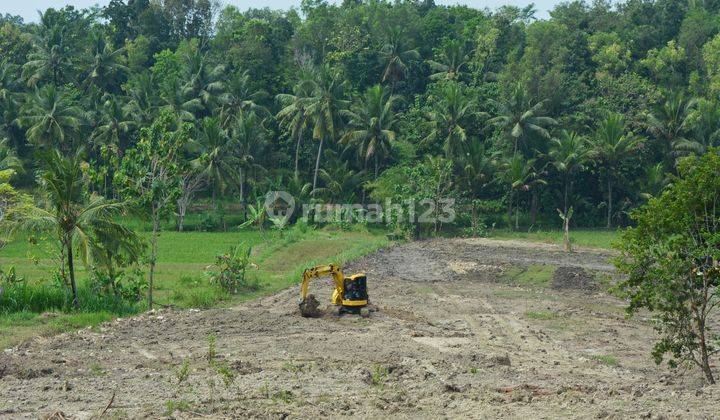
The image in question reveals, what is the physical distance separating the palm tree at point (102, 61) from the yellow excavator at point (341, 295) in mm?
38149

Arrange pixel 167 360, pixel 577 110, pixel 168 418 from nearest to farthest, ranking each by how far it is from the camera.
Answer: pixel 168 418 → pixel 167 360 → pixel 577 110

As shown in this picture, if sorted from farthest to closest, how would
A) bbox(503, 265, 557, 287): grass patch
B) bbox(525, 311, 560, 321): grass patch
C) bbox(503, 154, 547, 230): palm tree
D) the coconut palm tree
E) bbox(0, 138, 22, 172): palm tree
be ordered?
the coconut palm tree, bbox(503, 154, 547, 230): palm tree, bbox(0, 138, 22, 172): palm tree, bbox(503, 265, 557, 287): grass patch, bbox(525, 311, 560, 321): grass patch

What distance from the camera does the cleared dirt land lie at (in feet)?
40.5

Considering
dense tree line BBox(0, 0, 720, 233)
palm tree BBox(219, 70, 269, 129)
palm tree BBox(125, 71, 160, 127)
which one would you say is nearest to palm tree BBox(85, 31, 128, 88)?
dense tree line BBox(0, 0, 720, 233)

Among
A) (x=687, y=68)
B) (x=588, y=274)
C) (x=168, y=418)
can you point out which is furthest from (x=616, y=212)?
(x=168, y=418)

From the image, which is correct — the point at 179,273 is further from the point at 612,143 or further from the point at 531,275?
the point at 612,143

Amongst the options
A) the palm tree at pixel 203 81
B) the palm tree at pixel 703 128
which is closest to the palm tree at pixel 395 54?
the palm tree at pixel 203 81

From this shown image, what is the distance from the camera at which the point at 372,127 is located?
1937 inches

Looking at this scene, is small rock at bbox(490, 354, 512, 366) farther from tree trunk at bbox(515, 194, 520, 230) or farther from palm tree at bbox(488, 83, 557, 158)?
tree trunk at bbox(515, 194, 520, 230)

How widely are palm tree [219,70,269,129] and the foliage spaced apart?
3984cm

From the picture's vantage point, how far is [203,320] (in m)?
20.3

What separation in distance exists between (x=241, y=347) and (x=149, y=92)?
3667 cm

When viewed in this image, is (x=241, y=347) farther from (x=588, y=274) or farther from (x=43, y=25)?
(x=43, y=25)

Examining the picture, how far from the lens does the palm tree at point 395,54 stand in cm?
5503
